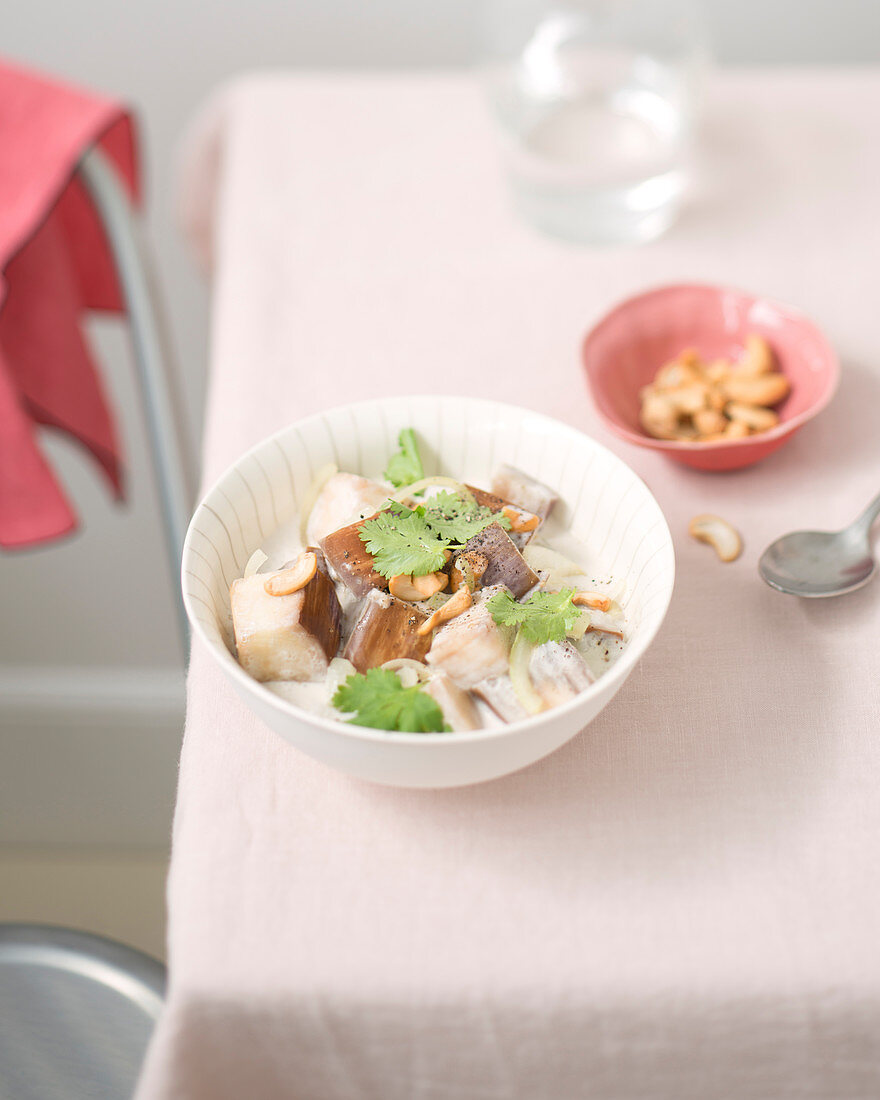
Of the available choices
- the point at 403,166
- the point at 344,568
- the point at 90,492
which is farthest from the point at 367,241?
the point at 90,492

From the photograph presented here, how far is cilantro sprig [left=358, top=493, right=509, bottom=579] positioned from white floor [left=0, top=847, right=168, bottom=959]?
232mm

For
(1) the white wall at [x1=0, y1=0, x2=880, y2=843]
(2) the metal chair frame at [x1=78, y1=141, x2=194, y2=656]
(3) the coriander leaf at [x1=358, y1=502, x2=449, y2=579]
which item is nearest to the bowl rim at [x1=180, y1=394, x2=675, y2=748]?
(3) the coriander leaf at [x1=358, y1=502, x2=449, y2=579]

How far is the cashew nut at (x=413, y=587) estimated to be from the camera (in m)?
0.63

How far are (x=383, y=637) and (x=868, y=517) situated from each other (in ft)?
1.30

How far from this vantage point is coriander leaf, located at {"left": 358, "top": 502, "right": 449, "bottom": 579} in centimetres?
63

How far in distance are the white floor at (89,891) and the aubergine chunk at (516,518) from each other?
30 centimetres

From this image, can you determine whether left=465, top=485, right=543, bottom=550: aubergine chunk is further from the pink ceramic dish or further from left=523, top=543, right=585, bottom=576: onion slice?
the pink ceramic dish

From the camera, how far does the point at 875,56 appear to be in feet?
5.09

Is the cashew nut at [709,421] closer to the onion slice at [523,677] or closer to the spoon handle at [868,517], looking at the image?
the spoon handle at [868,517]

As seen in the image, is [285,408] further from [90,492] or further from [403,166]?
[90,492]

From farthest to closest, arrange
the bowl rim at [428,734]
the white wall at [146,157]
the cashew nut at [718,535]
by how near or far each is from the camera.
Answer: the white wall at [146,157] < the cashew nut at [718,535] < the bowl rim at [428,734]

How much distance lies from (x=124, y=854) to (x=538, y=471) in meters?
0.80

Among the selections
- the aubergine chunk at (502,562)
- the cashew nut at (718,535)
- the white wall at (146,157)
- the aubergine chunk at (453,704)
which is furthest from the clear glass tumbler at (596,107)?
the aubergine chunk at (453,704)

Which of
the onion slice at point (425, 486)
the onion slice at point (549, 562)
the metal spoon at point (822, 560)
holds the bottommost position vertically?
the metal spoon at point (822, 560)
